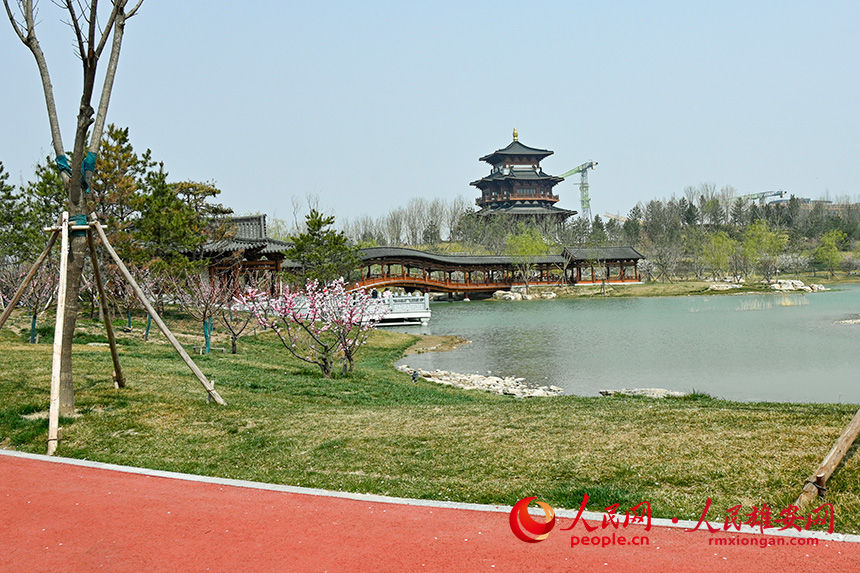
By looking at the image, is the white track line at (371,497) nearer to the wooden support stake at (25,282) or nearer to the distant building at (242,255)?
the wooden support stake at (25,282)

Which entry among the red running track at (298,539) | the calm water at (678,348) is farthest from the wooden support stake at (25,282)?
the calm water at (678,348)

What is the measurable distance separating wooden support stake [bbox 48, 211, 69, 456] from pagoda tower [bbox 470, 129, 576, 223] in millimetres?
63231

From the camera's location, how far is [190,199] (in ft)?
96.7

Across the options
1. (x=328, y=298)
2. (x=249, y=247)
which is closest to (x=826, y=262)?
(x=249, y=247)

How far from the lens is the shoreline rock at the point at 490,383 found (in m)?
14.0

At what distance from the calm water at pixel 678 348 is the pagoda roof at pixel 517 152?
35.8 m

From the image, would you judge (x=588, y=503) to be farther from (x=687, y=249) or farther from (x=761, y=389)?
(x=687, y=249)

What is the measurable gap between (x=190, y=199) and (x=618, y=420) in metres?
26.1

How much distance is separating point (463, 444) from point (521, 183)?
6607 cm

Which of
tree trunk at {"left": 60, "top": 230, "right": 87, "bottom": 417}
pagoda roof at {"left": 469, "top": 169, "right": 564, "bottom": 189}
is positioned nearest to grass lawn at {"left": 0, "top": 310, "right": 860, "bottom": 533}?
tree trunk at {"left": 60, "top": 230, "right": 87, "bottom": 417}

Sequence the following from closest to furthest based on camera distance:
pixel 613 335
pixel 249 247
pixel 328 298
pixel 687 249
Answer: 1. pixel 328 298
2. pixel 613 335
3. pixel 249 247
4. pixel 687 249

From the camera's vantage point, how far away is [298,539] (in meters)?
4.03

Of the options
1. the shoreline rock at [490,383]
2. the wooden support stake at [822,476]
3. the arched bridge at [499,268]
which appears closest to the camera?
the wooden support stake at [822,476]

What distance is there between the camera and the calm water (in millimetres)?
14891
